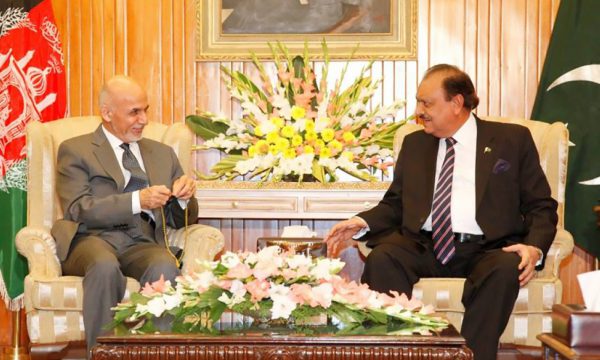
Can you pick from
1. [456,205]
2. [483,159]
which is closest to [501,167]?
[483,159]

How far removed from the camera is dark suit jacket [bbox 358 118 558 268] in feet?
12.5

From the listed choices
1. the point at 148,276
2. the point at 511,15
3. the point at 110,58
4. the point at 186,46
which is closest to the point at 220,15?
the point at 186,46

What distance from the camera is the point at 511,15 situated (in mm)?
5305

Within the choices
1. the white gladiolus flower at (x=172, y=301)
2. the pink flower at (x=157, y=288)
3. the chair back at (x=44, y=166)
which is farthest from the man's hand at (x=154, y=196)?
the white gladiolus flower at (x=172, y=301)

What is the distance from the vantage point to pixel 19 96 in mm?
4902

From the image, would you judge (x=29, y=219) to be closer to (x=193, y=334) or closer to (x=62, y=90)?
(x=62, y=90)

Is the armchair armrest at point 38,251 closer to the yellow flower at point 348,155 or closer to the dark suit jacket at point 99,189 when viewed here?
the dark suit jacket at point 99,189

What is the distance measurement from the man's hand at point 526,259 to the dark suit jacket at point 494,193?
0.27 feet

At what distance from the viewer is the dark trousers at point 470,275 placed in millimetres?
3434

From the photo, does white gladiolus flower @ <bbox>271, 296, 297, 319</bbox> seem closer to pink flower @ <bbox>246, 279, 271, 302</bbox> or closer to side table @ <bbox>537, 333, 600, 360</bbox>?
pink flower @ <bbox>246, 279, 271, 302</bbox>

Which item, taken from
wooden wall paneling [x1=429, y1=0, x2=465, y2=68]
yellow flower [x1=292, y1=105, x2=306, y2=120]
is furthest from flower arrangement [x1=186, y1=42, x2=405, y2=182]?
wooden wall paneling [x1=429, y1=0, x2=465, y2=68]

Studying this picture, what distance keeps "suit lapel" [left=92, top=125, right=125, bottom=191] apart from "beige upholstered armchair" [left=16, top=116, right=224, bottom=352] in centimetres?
30

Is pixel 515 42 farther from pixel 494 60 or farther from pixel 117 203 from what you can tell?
pixel 117 203

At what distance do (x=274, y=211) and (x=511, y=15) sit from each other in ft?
6.13
